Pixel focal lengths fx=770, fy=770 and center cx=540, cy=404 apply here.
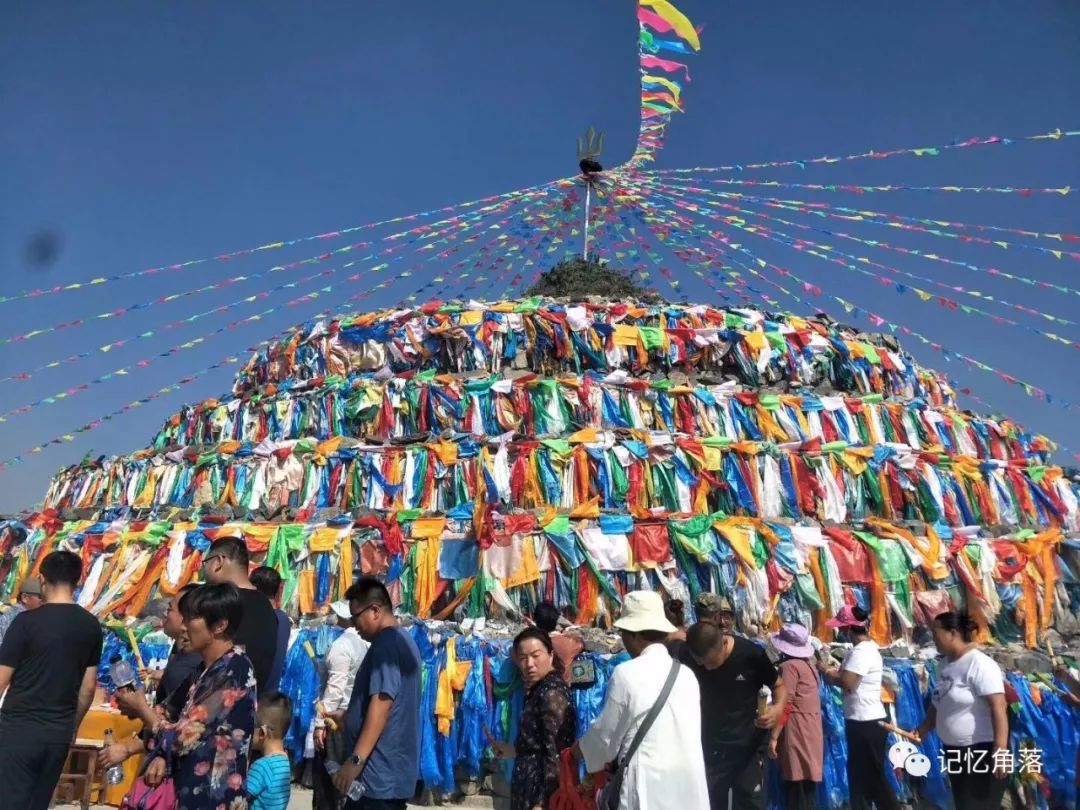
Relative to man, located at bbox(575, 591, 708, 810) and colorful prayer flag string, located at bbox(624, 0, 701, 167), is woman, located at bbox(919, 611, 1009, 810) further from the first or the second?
colorful prayer flag string, located at bbox(624, 0, 701, 167)

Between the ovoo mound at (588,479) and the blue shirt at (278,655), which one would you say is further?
the ovoo mound at (588,479)

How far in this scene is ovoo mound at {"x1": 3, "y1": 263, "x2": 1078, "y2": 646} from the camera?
12812 mm

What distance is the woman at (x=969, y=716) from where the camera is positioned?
5305 millimetres

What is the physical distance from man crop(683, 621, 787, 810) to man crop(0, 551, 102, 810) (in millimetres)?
4134

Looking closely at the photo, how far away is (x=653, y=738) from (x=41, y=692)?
3.83 m

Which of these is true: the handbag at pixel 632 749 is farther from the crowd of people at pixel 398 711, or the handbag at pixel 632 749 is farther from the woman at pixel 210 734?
the woman at pixel 210 734

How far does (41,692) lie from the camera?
15.8 ft

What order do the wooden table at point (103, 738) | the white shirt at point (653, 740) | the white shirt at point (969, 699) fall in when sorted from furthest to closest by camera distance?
1. the wooden table at point (103, 738)
2. the white shirt at point (969, 699)
3. the white shirt at point (653, 740)

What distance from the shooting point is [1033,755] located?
7992mm

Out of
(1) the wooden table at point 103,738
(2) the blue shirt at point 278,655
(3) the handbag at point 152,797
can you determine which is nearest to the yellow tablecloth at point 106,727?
(1) the wooden table at point 103,738

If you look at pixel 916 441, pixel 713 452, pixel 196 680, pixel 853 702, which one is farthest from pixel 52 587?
pixel 916 441

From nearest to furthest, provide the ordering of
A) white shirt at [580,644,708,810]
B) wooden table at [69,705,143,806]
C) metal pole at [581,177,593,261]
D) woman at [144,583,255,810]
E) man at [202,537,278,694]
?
1. woman at [144,583,255,810]
2. white shirt at [580,644,708,810]
3. man at [202,537,278,694]
4. wooden table at [69,705,143,806]
5. metal pole at [581,177,593,261]

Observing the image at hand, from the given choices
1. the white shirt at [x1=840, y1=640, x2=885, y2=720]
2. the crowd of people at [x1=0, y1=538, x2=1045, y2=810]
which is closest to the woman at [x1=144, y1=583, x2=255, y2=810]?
the crowd of people at [x1=0, y1=538, x2=1045, y2=810]

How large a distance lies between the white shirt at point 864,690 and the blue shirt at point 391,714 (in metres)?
4.07
